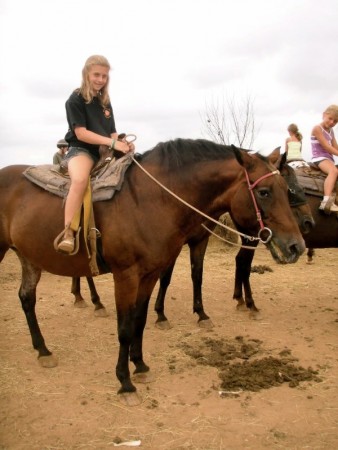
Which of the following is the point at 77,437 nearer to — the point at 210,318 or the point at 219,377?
the point at 219,377

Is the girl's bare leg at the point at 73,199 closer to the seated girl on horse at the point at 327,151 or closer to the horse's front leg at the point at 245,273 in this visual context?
the horse's front leg at the point at 245,273

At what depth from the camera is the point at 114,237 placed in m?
3.51

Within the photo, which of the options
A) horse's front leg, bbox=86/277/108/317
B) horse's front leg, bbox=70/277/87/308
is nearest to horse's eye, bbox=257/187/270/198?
horse's front leg, bbox=86/277/108/317

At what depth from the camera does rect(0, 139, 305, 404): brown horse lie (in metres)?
3.38

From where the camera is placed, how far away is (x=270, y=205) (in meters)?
3.37

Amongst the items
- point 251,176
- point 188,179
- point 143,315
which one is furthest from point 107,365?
point 251,176

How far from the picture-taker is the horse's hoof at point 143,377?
4008 millimetres

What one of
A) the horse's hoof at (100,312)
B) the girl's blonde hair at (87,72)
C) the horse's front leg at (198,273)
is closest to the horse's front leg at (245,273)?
the horse's front leg at (198,273)

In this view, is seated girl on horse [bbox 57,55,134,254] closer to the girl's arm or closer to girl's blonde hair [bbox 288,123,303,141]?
the girl's arm

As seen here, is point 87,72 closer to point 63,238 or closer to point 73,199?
point 73,199

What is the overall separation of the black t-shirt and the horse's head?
1.44m

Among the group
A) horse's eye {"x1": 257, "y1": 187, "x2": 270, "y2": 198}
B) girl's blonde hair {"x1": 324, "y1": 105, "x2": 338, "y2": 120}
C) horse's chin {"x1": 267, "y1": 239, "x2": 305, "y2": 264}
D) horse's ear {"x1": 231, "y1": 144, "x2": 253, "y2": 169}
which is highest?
girl's blonde hair {"x1": 324, "y1": 105, "x2": 338, "y2": 120}

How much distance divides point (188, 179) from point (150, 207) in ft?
1.43

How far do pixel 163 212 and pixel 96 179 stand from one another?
2.45 ft
